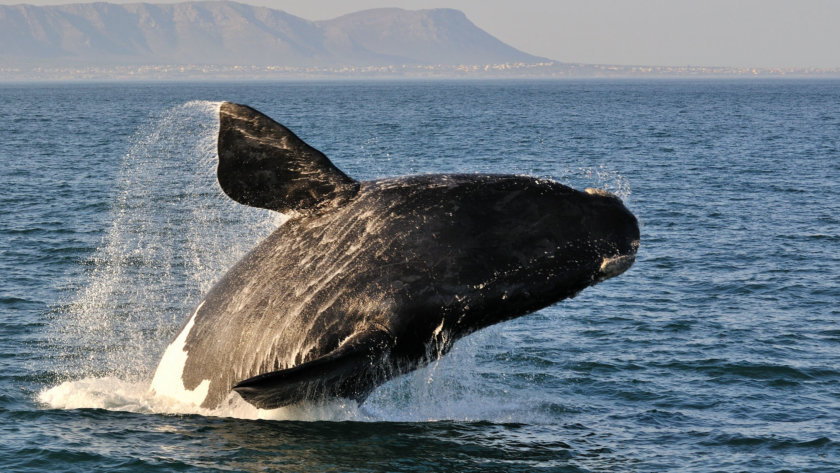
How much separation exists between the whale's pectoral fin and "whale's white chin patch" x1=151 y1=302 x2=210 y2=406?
1.75 m

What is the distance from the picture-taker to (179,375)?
11109mm

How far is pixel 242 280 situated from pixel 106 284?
48.1 feet

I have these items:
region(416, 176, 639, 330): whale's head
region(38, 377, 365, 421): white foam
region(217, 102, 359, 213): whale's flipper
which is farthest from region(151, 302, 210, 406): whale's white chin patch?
region(416, 176, 639, 330): whale's head

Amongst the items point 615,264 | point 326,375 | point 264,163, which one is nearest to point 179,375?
point 264,163

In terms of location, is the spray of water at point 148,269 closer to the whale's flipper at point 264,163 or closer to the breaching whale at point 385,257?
the whale's flipper at point 264,163

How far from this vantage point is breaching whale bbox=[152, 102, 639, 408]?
9.61 meters

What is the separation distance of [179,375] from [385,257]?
301 cm

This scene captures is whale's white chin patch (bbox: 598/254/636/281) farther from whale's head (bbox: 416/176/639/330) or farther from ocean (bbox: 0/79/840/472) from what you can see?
ocean (bbox: 0/79/840/472)

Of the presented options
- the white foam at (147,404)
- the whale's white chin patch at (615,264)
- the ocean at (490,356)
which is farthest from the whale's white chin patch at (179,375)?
the whale's white chin patch at (615,264)

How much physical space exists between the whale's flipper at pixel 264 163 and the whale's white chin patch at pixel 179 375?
1.72 meters

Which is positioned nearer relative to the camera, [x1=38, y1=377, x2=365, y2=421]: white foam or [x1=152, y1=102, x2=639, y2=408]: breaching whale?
[x1=152, y1=102, x2=639, y2=408]: breaching whale

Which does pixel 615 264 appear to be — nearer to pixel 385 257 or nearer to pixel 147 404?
pixel 385 257

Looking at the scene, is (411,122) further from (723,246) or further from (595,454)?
(595,454)

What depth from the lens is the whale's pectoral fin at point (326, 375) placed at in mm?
8289
